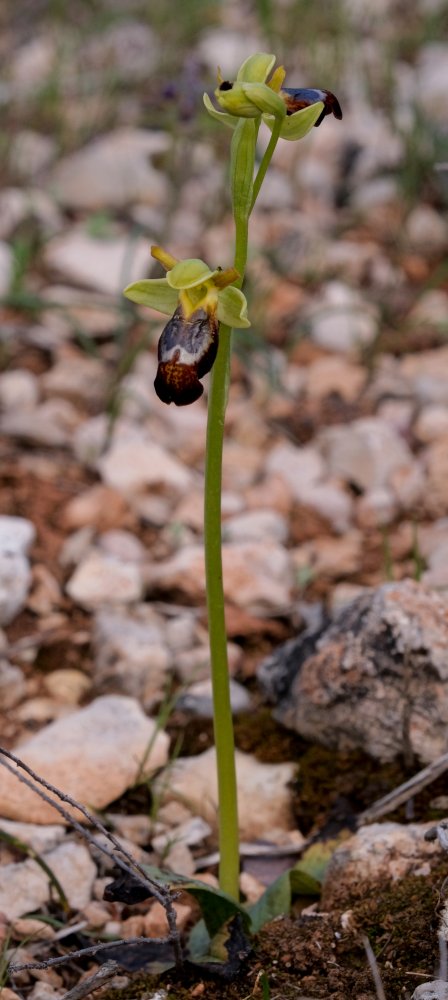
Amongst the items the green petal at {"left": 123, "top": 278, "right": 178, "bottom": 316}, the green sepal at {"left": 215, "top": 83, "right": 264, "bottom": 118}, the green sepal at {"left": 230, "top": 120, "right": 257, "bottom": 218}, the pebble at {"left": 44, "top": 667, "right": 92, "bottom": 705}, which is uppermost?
the green sepal at {"left": 215, "top": 83, "right": 264, "bottom": 118}

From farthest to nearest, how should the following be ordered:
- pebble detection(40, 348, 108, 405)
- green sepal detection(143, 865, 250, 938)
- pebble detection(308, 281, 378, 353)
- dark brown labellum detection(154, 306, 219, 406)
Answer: pebble detection(308, 281, 378, 353)
pebble detection(40, 348, 108, 405)
green sepal detection(143, 865, 250, 938)
dark brown labellum detection(154, 306, 219, 406)

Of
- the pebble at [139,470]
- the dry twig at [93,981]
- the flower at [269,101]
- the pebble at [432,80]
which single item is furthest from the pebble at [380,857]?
the pebble at [432,80]

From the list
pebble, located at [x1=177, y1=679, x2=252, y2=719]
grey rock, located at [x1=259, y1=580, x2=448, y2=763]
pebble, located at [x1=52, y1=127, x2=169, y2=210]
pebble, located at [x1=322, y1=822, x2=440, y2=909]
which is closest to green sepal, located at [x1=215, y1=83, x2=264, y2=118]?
grey rock, located at [x1=259, y1=580, x2=448, y2=763]

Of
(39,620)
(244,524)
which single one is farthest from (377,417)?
(39,620)

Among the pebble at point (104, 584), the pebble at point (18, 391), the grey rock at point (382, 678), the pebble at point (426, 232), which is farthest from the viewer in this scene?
the pebble at point (426, 232)

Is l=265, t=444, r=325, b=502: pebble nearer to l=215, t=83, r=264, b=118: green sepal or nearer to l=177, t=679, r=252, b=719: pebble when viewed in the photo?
l=177, t=679, r=252, b=719: pebble

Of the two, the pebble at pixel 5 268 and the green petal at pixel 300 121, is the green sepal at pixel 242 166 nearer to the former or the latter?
the green petal at pixel 300 121
